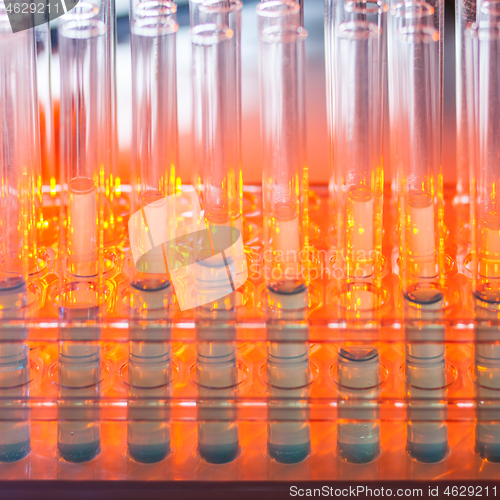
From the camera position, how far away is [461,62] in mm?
691

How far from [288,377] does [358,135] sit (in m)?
0.23

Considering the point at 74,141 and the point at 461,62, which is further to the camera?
the point at 461,62

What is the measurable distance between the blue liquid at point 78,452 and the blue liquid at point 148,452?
0.04 metres

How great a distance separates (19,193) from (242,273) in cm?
23

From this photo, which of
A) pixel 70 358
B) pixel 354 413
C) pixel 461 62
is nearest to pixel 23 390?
pixel 70 358

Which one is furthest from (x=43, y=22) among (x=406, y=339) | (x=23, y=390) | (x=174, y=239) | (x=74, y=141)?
(x=406, y=339)

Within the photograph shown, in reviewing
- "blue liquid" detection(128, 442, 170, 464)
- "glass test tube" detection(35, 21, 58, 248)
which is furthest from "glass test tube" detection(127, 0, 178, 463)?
"glass test tube" detection(35, 21, 58, 248)

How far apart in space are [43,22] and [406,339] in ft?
1.54

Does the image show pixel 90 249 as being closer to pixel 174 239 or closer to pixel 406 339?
pixel 174 239

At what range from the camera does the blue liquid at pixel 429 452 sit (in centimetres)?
57

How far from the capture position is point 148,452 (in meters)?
0.57

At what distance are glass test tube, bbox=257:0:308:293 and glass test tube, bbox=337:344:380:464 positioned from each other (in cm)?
8

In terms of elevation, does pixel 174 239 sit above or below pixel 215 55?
below

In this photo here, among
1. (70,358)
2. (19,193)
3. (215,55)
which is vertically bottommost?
(70,358)
